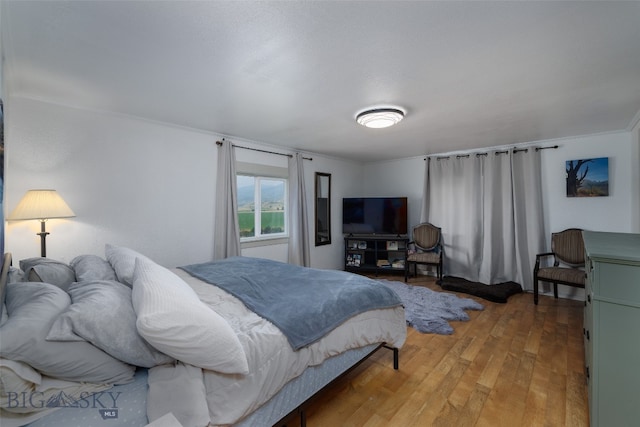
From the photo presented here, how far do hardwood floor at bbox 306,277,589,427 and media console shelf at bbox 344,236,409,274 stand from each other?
2.21 metres

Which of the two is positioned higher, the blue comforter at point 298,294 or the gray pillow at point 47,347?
the gray pillow at point 47,347

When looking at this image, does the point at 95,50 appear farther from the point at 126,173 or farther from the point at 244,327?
the point at 244,327

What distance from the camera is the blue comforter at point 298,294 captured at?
1.57m

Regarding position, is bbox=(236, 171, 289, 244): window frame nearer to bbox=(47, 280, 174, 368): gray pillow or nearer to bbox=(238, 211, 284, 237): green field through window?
bbox=(238, 211, 284, 237): green field through window

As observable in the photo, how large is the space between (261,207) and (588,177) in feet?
15.6

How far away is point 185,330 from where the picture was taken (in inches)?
42.2

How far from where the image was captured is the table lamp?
83.8 inches

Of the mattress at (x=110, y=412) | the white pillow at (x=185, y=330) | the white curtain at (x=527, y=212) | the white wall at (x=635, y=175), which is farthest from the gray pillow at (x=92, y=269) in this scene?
the white wall at (x=635, y=175)

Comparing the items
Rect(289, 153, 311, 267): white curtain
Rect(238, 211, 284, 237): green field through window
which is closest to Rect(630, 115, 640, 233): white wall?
Rect(289, 153, 311, 267): white curtain

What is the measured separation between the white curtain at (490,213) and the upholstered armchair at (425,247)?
24 centimetres

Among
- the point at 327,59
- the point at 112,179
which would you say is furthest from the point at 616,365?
the point at 112,179

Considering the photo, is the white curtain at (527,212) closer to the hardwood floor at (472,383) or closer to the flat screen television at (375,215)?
the hardwood floor at (472,383)

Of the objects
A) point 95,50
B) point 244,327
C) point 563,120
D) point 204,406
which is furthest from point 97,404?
point 563,120

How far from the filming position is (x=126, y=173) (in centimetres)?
292
